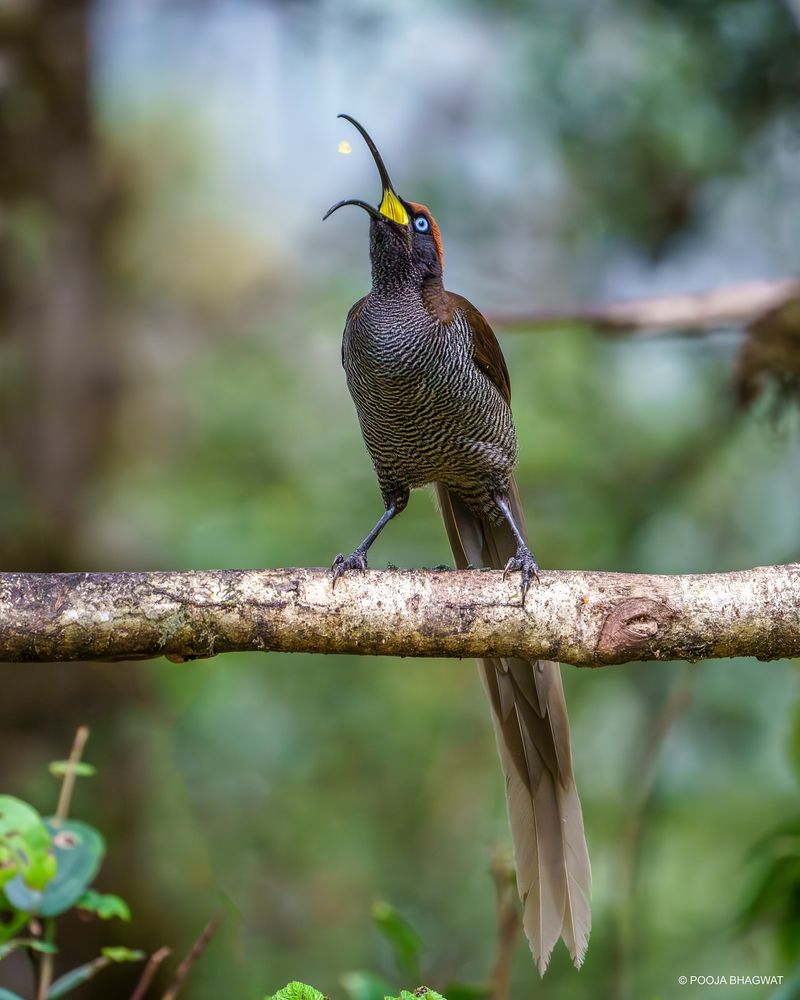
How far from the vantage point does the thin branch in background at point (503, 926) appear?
2648mm

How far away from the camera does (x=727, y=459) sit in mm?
5598

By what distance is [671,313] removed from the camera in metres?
4.63

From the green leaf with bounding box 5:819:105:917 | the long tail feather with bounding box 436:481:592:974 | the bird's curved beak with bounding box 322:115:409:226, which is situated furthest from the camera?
the bird's curved beak with bounding box 322:115:409:226

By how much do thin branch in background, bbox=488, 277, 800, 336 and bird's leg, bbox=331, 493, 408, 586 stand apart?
1.07 metres

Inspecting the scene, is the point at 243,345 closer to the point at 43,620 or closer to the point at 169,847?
the point at 169,847

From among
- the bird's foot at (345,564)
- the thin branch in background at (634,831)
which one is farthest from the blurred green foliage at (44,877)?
the thin branch in background at (634,831)

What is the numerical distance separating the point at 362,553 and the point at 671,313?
2.03 m

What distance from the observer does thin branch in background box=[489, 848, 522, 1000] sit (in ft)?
8.69

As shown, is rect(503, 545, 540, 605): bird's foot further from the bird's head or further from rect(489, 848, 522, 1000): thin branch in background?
the bird's head

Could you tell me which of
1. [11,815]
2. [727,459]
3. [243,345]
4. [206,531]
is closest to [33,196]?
[243,345]

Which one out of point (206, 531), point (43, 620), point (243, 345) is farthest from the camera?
point (243, 345)

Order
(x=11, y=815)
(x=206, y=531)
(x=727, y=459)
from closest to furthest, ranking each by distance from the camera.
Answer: (x=11, y=815)
(x=206, y=531)
(x=727, y=459)

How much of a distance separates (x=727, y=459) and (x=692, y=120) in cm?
171

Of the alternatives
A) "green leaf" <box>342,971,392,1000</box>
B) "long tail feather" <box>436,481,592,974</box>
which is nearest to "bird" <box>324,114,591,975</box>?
"long tail feather" <box>436,481,592,974</box>
